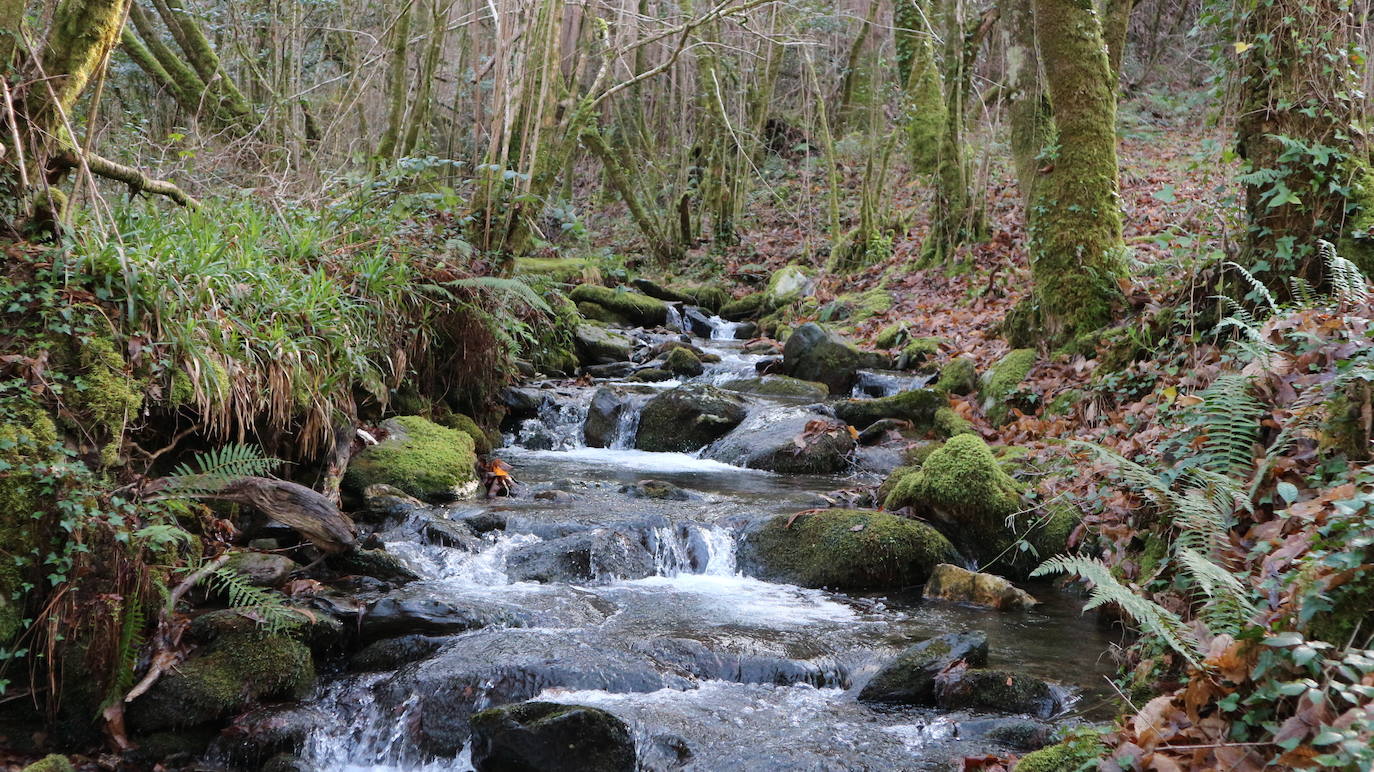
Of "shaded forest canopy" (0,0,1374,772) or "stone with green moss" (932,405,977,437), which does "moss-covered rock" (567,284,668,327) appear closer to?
"shaded forest canopy" (0,0,1374,772)

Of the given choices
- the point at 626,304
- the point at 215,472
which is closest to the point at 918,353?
the point at 626,304

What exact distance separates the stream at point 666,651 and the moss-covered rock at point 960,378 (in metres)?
2.75

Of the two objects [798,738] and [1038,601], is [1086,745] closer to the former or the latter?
[798,738]

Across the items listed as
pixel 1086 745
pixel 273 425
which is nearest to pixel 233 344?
pixel 273 425

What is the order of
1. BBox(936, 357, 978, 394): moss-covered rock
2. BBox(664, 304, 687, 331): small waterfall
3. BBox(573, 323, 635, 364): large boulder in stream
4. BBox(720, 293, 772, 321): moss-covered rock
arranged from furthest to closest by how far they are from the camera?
BBox(720, 293, 772, 321): moss-covered rock, BBox(664, 304, 687, 331): small waterfall, BBox(573, 323, 635, 364): large boulder in stream, BBox(936, 357, 978, 394): moss-covered rock

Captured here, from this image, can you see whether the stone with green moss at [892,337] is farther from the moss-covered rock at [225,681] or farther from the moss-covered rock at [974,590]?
the moss-covered rock at [225,681]

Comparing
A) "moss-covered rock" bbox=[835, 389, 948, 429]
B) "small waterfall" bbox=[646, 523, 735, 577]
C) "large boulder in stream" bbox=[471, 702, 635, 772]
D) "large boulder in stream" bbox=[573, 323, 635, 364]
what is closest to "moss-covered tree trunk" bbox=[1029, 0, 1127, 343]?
"moss-covered rock" bbox=[835, 389, 948, 429]

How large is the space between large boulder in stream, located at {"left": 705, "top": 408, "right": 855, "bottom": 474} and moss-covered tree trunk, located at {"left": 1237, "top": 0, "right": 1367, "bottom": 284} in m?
4.13

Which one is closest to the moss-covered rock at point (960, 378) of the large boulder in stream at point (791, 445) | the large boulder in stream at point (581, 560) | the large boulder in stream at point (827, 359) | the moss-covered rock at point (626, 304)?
the large boulder in stream at point (791, 445)

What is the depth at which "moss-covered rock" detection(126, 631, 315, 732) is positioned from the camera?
4.02m

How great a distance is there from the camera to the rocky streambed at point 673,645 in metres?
4.08

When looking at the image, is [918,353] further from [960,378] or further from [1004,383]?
[1004,383]

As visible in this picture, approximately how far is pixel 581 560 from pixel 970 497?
8.88 ft

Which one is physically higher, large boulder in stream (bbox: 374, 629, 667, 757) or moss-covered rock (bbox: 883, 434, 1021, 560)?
moss-covered rock (bbox: 883, 434, 1021, 560)
